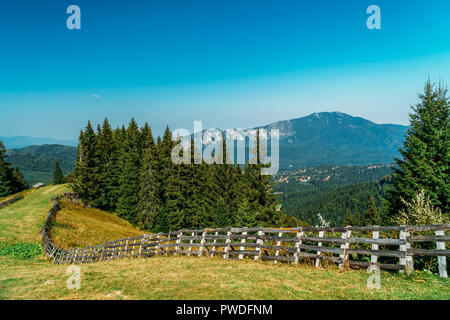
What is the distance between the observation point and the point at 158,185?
53.0 m

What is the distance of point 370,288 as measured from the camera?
27.0 feet

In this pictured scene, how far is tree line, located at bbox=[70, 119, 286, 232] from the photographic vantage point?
4675 centimetres

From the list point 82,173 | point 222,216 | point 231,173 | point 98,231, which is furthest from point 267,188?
point 82,173

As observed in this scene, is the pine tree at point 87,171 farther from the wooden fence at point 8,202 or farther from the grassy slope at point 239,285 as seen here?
the grassy slope at point 239,285

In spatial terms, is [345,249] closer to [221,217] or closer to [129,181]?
[221,217]

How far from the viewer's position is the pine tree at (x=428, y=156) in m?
22.9

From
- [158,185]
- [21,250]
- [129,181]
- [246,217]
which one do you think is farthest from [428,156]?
[129,181]

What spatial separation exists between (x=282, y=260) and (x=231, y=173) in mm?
49661

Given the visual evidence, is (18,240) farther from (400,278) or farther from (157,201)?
(400,278)

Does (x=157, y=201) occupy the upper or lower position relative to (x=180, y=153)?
lower

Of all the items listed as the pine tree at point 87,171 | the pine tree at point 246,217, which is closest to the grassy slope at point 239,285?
the pine tree at point 246,217

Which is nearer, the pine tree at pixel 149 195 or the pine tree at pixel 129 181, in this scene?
the pine tree at pixel 149 195

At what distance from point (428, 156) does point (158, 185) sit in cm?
4106

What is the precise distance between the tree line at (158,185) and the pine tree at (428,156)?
804 inches
